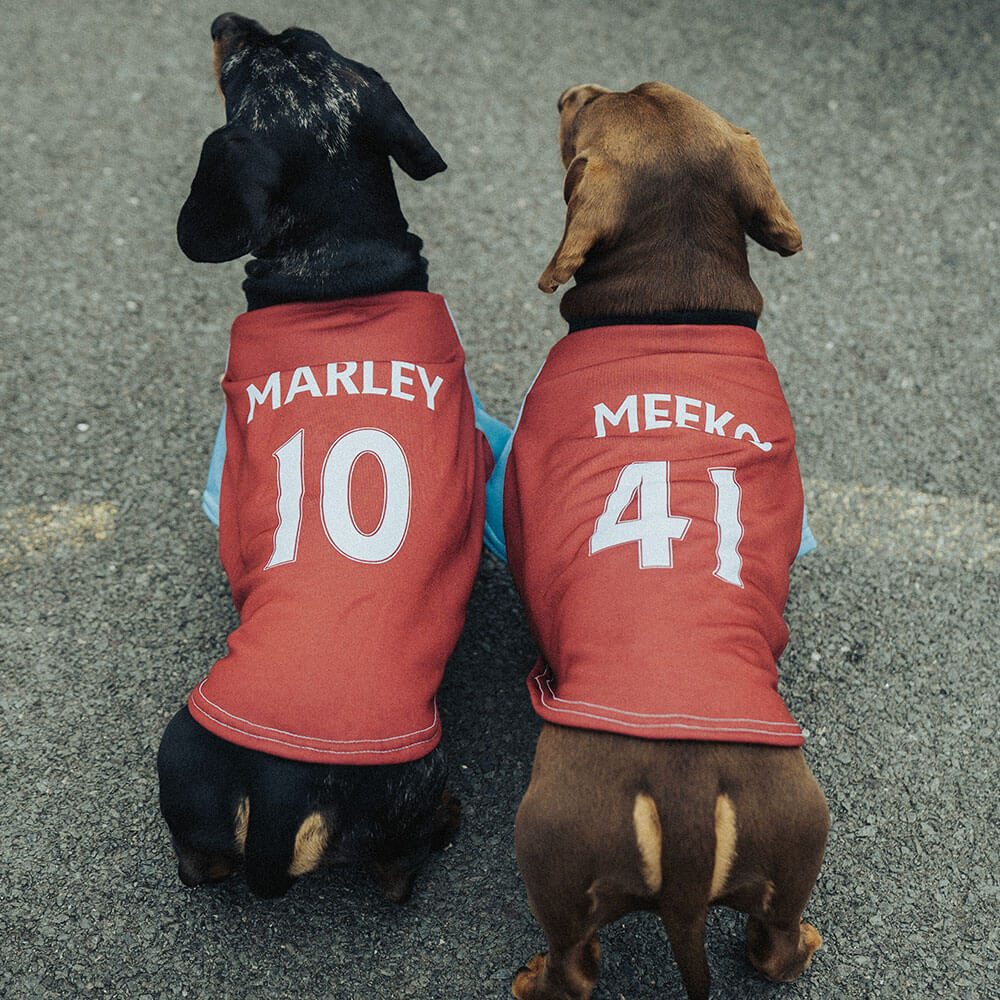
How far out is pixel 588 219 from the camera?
2607 millimetres

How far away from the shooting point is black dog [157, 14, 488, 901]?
2.31 metres

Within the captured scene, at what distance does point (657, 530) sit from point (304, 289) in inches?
49.8

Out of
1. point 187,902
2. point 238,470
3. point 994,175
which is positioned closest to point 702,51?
point 994,175

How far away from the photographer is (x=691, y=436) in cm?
243

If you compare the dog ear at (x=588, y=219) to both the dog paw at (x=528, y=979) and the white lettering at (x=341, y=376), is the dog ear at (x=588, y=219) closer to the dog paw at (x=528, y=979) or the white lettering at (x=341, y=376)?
the white lettering at (x=341, y=376)

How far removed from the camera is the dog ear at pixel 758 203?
8.76ft

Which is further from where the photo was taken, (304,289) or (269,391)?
(304,289)

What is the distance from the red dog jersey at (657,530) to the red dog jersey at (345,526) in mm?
243

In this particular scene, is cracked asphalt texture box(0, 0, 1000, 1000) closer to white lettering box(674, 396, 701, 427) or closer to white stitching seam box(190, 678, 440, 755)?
white stitching seam box(190, 678, 440, 755)

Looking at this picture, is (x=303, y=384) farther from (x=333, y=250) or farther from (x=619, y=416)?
(x=619, y=416)

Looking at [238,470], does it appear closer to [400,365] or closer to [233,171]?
[400,365]

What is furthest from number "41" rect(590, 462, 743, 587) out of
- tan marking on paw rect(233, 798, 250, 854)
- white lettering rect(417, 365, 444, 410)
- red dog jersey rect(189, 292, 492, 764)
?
tan marking on paw rect(233, 798, 250, 854)

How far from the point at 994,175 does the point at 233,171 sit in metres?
3.41

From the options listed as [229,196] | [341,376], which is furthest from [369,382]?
[229,196]
